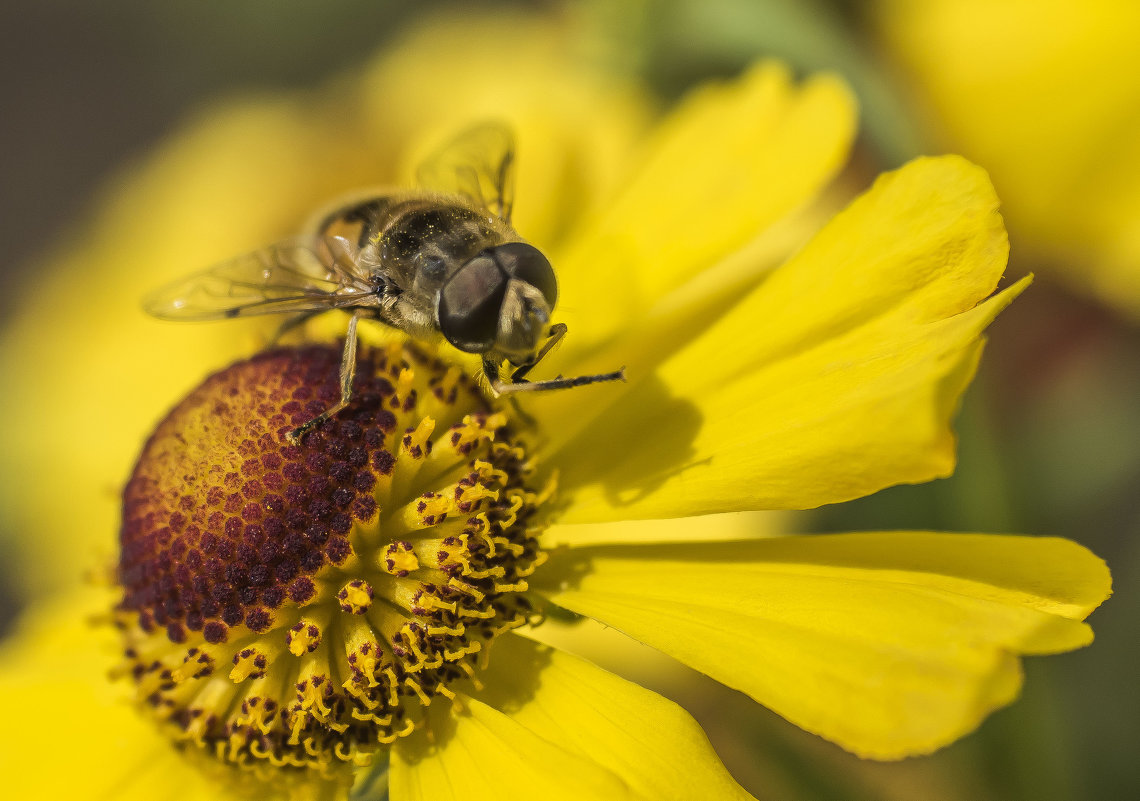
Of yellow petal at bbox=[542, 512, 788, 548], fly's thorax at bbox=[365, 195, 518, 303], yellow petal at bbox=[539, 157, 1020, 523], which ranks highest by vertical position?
fly's thorax at bbox=[365, 195, 518, 303]

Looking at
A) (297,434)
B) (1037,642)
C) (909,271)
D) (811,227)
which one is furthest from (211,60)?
(1037,642)

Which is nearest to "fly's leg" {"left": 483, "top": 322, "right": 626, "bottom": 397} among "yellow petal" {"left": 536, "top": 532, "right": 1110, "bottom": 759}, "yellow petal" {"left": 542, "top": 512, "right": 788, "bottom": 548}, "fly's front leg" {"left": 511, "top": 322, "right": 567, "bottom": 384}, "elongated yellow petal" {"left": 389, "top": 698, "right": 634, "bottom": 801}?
"fly's front leg" {"left": 511, "top": 322, "right": 567, "bottom": 384}

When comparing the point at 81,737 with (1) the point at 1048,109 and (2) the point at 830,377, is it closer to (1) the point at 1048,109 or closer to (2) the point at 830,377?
(2) the point at 830,377

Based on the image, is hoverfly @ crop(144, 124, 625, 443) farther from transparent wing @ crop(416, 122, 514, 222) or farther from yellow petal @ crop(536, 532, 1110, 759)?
yellow petal @ crop(536, 532, 1110, 759)

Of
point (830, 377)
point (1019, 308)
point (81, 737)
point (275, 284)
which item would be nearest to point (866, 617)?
point (830, 377)

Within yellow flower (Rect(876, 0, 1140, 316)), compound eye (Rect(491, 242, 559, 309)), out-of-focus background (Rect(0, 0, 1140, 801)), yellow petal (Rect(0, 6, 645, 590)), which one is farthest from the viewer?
yellow petal (Rect(0, 6, 645, 590))

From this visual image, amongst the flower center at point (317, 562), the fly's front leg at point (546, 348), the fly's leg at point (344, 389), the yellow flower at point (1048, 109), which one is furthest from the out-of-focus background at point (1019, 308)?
the fly's leg at point (344, 389)
